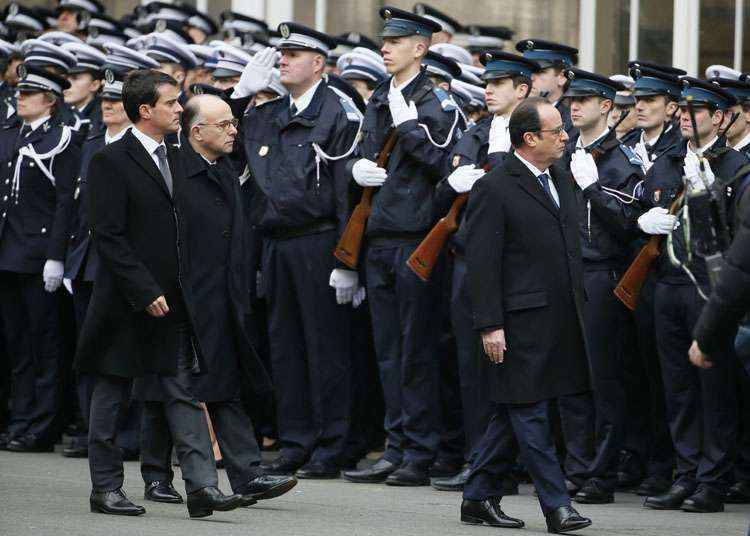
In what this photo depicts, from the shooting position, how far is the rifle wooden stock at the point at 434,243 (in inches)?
410

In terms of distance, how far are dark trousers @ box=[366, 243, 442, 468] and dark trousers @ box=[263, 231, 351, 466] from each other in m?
0.36

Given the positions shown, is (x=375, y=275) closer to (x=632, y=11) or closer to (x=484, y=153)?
(x=484, y=153)

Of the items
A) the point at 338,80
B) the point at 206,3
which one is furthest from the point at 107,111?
the point at 206,3

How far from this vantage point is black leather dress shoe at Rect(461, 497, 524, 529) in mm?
8844

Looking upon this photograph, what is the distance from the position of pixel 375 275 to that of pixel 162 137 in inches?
81.4

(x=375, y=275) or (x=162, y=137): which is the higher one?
(x=162, y=137)

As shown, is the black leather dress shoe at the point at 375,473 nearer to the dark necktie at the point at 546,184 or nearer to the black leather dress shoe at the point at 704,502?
the black leather dress shoe at the point at 704,502

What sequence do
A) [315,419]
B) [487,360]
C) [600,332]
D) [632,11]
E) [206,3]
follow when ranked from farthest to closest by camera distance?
[206,3]
[632,11]
[315,419]
[600,332]
[487,360]

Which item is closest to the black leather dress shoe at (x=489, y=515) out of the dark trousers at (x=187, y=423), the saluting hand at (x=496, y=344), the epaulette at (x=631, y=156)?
the saluting hand at (x=496, y=344)

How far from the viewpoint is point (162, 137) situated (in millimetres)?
9219

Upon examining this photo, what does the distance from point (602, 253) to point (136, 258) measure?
287cm

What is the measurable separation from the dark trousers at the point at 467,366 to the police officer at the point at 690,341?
3.43 ft

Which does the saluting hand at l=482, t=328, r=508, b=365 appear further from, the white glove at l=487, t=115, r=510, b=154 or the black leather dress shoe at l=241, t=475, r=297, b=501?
the white glove at l=487, t=115, r=510, b=154

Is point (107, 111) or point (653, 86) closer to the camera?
point (653, 86)
